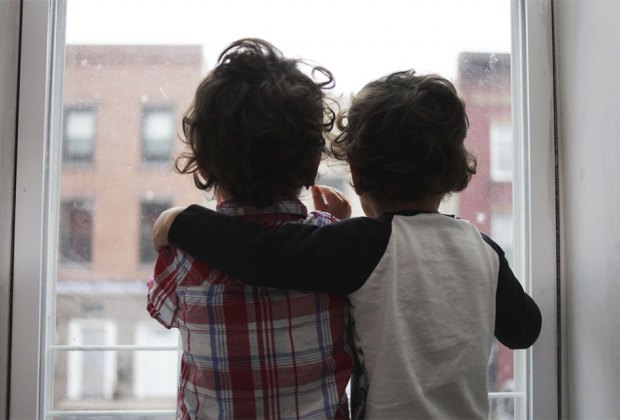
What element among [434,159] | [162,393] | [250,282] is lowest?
[162,393]

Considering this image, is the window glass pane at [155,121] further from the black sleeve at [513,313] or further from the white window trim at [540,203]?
the black sleeve at [513,313]

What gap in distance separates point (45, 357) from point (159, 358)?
0.64 feet

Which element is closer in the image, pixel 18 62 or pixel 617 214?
pixel 617 214

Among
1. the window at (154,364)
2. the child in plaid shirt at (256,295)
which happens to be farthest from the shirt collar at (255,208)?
the window at (154,364)

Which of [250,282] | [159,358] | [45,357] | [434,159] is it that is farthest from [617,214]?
[45,357]

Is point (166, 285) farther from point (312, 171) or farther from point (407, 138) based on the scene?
point (407, 138)

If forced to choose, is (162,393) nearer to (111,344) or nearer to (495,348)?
(111,344)

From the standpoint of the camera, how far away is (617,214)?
3.17 ft

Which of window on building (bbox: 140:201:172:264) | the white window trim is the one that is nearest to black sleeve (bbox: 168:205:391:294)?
window on building (bbox: 140:201:172:264)

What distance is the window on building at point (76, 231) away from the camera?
116 cm

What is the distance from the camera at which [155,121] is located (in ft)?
3.89

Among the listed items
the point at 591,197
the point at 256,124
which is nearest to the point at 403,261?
the point at 256,124

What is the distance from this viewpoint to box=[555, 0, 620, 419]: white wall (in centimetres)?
98

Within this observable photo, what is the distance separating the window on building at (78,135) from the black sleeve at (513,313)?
0.72m
